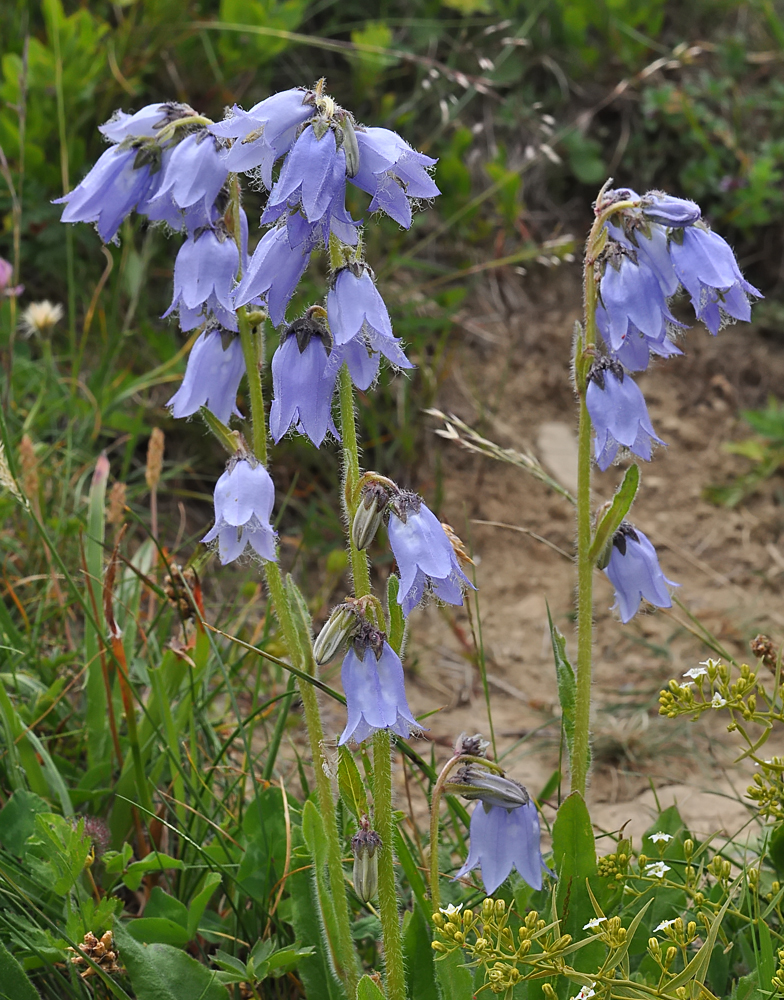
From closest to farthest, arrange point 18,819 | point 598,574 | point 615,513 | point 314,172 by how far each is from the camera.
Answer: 1. point 314,172
2. point 615,513
3. point 18,819
4. point 598,574

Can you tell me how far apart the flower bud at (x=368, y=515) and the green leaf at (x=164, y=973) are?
0.81 metres

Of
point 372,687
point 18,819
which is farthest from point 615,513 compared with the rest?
point 18,819

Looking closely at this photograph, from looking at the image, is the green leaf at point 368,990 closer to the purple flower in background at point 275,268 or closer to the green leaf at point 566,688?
the green leaf at point 566,688

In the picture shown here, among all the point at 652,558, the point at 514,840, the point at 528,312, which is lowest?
the point at 528,312

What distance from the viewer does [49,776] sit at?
2229 mm

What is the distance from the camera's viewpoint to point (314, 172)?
142 cm

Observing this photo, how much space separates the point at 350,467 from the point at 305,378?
6.1 inches

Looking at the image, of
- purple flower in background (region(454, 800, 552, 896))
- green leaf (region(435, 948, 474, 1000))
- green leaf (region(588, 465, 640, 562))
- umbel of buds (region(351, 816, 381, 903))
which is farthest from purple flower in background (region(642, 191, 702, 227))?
green leaf (region(435, 948, 474, 1000))

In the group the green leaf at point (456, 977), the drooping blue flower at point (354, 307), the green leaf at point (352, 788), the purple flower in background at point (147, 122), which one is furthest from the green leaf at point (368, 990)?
the purple flower in background at point (147, 122)

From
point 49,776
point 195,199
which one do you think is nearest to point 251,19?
point 195,199

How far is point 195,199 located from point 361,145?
0.37 metres

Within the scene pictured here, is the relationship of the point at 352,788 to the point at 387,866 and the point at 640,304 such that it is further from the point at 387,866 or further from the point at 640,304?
the point at 640,304

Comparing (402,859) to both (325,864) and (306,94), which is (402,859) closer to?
(325,864)

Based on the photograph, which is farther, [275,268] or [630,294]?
[630,294]
